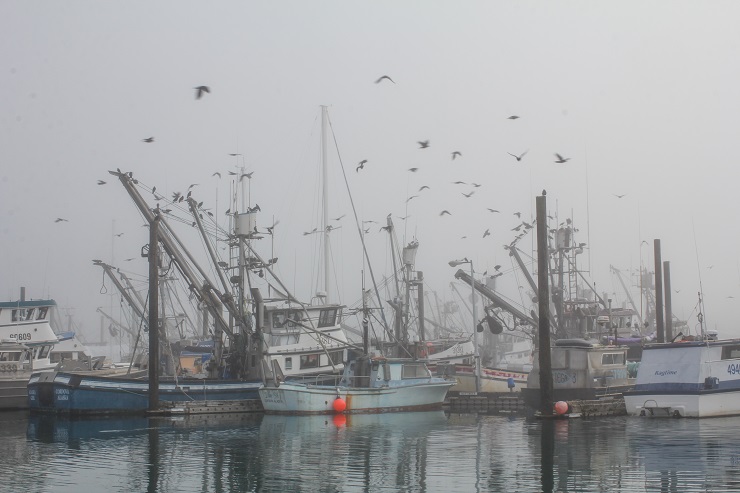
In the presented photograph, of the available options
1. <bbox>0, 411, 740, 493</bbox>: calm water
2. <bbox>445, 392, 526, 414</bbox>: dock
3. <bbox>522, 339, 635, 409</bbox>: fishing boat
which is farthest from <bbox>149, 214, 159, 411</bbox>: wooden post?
<bbox>522, 339, 635, 409</bbox>: fishing boat

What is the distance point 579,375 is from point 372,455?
50.1 feet

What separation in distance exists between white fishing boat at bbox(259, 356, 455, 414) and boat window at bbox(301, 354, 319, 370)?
131cm

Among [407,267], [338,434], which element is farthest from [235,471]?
[407,267]

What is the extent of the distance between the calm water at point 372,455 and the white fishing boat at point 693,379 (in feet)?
3.03

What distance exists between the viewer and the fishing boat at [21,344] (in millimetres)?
42062

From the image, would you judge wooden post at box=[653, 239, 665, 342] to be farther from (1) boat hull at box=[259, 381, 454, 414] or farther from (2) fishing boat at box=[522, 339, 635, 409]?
(1) boat hull at box=[259, 381, 454, 414]

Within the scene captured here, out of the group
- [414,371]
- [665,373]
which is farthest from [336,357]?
[665,373]

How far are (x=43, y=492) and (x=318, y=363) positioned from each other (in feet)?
77.0

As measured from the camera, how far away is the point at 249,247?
4181 centimetres

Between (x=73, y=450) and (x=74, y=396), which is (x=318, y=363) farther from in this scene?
(x=73, y=450)

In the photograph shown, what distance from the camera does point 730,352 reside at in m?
30.9

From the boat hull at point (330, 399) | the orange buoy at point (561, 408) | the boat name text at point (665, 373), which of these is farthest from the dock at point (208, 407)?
the boat name text at point (665, 373)

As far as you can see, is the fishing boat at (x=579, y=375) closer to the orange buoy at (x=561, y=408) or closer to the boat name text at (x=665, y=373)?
the orange buoy at (x=561, y=408)

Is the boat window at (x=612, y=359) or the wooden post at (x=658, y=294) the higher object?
the wooden post at (x=658, y=294)
